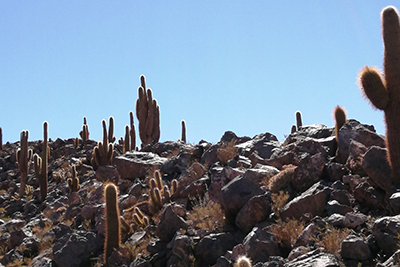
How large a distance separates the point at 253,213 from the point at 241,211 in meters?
0.32

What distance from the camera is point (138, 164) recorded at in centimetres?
1948

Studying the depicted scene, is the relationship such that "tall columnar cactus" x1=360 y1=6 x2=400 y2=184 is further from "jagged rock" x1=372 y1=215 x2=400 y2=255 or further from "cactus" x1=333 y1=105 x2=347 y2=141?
"cactus" x1=333 y1=105 x2=347 y2=141

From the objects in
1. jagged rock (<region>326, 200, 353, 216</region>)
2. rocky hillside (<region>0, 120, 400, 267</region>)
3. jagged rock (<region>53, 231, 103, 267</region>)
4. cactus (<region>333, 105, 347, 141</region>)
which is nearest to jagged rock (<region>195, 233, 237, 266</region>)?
rocky hillside (<region>0, 120, 400, 267</region>)

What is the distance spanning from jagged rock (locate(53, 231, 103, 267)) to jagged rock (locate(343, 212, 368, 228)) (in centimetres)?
775

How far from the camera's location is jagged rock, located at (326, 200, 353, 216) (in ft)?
34.3

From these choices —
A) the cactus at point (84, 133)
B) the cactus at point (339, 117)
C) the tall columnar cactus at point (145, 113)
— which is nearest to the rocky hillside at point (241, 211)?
the cactus at point (339, 117)

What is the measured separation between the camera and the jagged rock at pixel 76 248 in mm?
13977

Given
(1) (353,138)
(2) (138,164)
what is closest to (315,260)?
(1) (353,138)

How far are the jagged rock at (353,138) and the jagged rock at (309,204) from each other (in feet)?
6.55

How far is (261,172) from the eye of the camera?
1326 centimetres

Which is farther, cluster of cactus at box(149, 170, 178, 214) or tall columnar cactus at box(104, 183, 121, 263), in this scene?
cluster of cactus at box(149, 170, 178, 214)

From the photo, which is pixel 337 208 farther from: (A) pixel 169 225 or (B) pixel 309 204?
(A) pixel 169 225

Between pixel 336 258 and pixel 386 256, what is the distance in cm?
87

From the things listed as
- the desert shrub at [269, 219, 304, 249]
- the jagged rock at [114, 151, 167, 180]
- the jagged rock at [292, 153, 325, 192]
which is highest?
the jagged rock at [114, 151, 167, 180]
